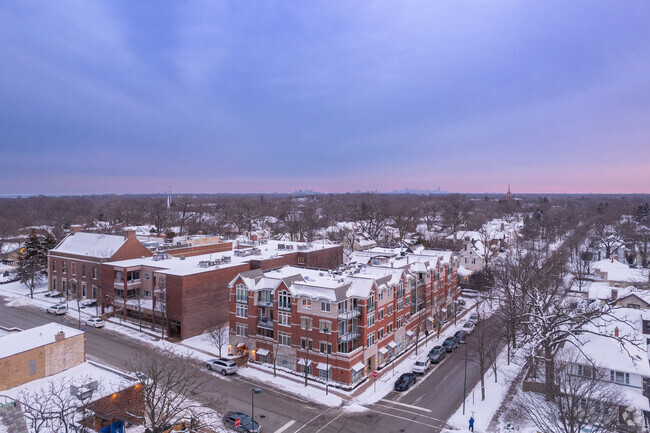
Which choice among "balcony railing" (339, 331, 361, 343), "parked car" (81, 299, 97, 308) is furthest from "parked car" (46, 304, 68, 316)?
"balcony railing" (339, 331, 361, 343)

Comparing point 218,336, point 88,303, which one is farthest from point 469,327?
point 88,303

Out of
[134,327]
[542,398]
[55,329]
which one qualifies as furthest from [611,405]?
[134,327]

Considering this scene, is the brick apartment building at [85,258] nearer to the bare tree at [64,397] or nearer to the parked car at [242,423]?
the bare tree at [64,397]

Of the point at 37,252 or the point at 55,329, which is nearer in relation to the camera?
the point at 55,329

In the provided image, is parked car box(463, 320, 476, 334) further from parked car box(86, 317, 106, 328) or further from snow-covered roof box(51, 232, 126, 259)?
snow-covered roof box(51, 232, 126, 259)

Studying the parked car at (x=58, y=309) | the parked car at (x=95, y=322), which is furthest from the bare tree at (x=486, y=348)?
the parked car at (x=58, y=309)

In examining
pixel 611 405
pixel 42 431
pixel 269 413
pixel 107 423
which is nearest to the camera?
pixel 42 431

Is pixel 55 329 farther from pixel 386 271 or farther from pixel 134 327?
pixel 386 271
